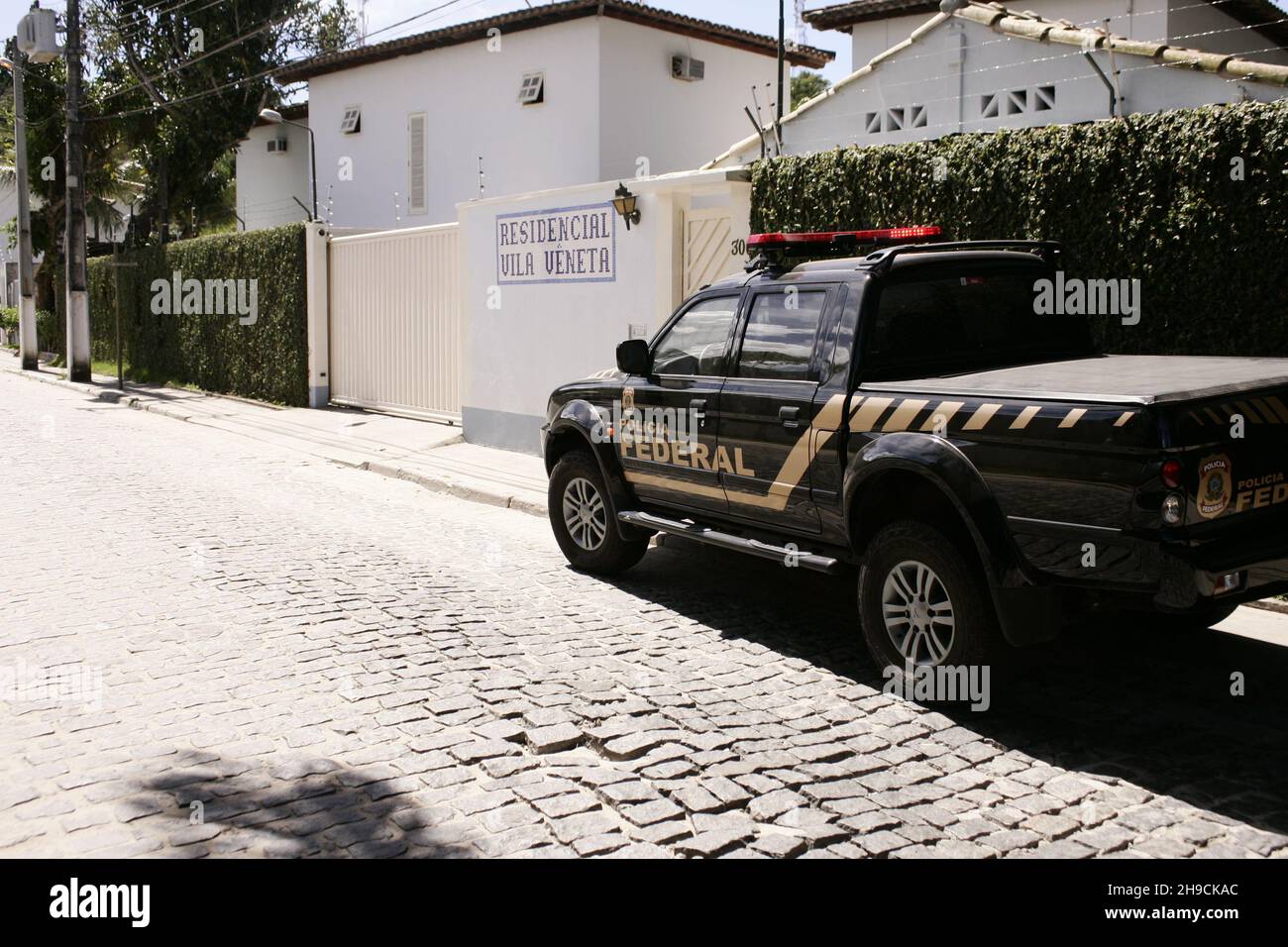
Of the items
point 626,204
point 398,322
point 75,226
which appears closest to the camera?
point 626,204

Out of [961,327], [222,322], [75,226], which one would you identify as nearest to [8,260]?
[75,226]

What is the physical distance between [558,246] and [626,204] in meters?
1.49

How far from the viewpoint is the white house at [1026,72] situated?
46.5ft

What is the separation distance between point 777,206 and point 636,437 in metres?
3.92

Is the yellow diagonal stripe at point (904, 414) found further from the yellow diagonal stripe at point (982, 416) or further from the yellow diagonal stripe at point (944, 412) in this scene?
the yellow diagonal stripe at point (982, 416)

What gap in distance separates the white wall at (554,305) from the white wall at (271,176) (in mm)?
17738

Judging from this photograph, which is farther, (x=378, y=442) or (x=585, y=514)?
(x=378, y=442)

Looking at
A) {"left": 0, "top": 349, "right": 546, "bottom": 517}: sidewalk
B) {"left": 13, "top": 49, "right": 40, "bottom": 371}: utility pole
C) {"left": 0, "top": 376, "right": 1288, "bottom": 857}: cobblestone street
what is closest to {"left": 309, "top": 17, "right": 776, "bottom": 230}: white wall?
{"left": 0, "top": 349, "right": 546, "bottom": 517}: sidewalk

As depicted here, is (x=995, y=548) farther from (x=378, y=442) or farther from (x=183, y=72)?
(x=183, y=72)

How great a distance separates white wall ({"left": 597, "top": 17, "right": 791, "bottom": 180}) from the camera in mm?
21797

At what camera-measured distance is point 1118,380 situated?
5.30 metres

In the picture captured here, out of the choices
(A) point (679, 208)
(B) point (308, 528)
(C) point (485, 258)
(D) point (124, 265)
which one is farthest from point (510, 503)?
(D) point (124, 265)

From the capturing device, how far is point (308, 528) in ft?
32.7
